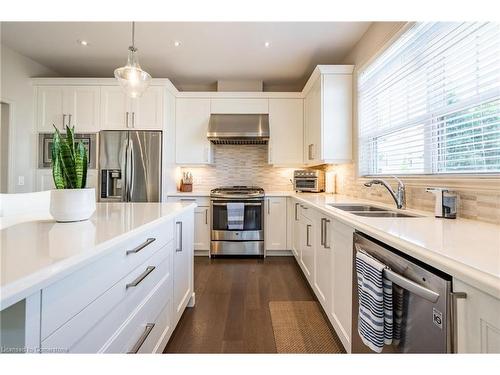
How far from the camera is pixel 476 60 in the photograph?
1254mm

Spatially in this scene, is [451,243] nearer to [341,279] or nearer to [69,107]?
[341,279]

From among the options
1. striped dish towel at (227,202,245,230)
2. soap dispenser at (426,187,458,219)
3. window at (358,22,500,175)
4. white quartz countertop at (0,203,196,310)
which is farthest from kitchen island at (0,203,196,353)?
striped dish towel at (227,202,245,230)

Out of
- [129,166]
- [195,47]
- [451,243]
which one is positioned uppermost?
[195,47]

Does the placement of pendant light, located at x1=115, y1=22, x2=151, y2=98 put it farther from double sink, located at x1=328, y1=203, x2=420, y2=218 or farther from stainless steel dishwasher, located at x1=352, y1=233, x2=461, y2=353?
stainless steel dishwasher, located at x1=352, y1=233, x2=461, y2=353

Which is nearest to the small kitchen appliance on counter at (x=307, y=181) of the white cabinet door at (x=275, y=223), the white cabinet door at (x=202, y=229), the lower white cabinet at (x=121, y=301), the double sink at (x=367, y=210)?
the white cabinet door at (x=275, y=223)

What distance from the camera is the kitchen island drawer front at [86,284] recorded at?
0.58 m

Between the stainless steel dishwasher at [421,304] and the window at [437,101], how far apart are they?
80cm

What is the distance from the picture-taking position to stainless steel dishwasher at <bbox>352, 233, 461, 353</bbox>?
70 centimetres

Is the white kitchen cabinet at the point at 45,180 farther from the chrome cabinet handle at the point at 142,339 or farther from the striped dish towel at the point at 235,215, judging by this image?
the chrome cabinet handle at the point at 142,339

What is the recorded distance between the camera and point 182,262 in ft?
5.85

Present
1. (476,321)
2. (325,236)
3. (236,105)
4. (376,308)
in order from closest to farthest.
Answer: (476,321) → (376,308) → (325,236) → (236,105)

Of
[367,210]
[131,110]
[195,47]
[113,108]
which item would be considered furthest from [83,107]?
[367,210]

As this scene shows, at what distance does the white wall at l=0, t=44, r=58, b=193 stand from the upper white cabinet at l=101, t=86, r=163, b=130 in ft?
3.25

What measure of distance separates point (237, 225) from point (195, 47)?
2358 millimetres
